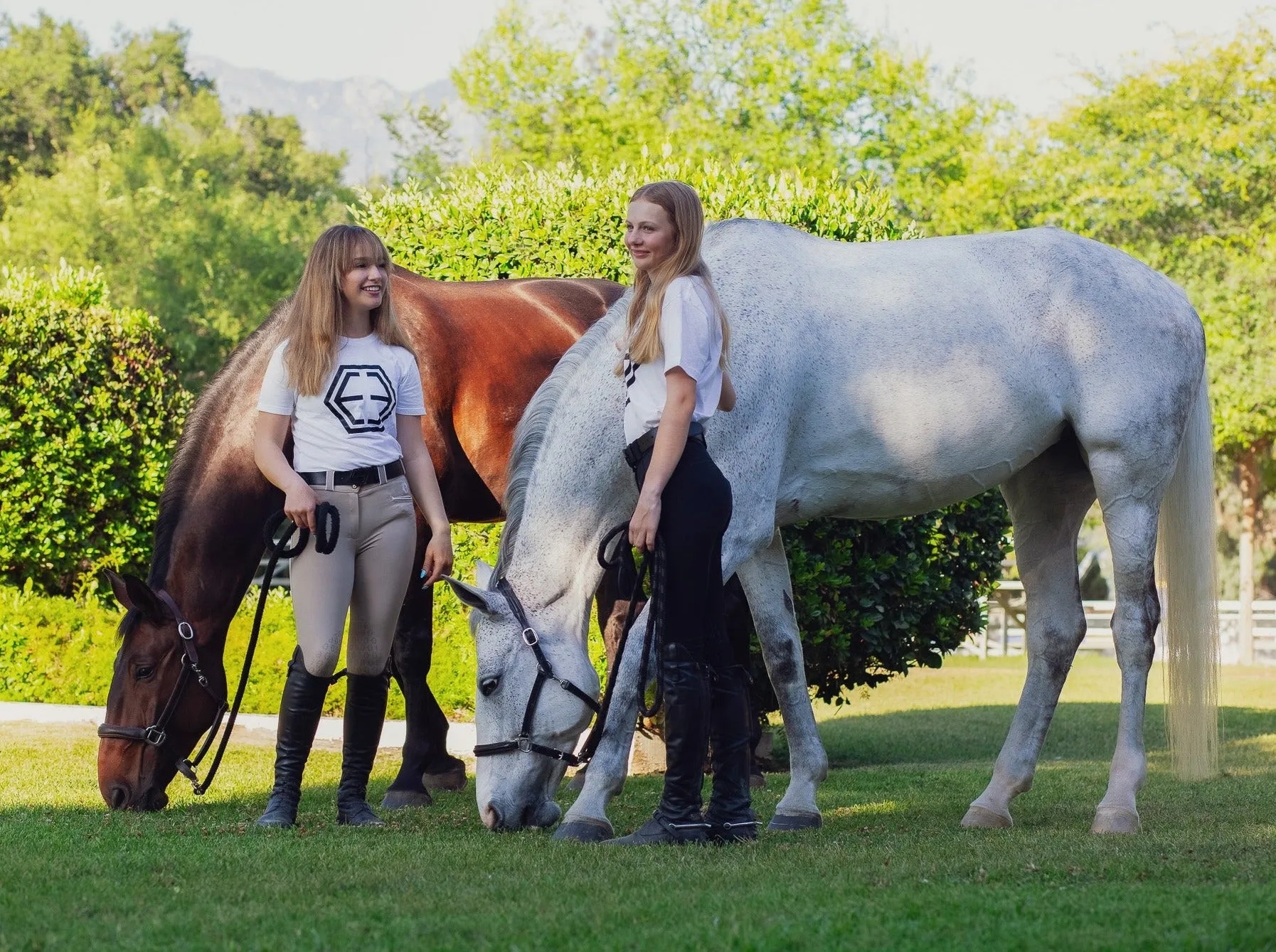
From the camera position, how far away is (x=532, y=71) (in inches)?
1227

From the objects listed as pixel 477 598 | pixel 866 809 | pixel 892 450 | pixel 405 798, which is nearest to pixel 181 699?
pixel 405 798

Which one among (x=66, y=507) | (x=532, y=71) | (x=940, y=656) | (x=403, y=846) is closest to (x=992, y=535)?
(x=940, y=656)

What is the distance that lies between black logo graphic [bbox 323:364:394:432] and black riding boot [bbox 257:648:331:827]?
869 mm

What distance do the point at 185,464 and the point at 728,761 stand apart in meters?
2.57

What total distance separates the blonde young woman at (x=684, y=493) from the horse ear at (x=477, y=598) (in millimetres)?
619

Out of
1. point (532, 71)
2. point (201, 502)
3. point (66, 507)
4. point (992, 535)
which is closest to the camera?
point (201, 502)

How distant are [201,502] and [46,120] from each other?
146 feet

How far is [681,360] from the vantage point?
434cm

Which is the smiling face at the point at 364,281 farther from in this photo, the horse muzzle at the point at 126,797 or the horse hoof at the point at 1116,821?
the horse hoof at the point at 1116,821

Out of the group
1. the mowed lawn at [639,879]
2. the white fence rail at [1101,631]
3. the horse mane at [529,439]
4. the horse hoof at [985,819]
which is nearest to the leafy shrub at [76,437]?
the mowed lawn at [639,879]

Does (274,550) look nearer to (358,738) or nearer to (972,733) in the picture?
(358,738)

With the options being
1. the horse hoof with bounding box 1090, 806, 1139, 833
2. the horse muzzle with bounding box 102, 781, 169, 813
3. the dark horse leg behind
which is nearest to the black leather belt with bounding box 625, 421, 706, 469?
the dark horse leg behind

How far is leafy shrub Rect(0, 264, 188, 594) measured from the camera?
10891 millimetres

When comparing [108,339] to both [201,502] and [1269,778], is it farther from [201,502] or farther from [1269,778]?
[1269,778]
